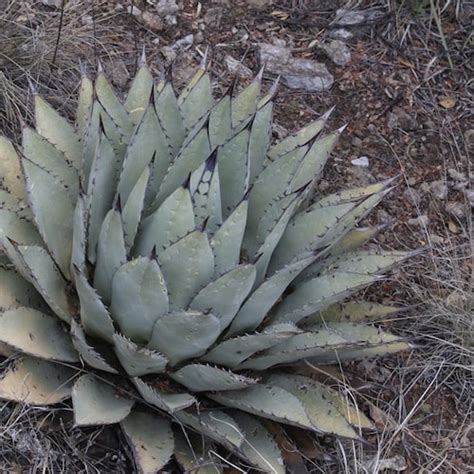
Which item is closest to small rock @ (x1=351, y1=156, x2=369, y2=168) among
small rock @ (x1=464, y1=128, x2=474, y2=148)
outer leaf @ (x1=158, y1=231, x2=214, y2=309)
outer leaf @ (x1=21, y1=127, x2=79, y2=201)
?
small rock @ (x1=464, y1=128, x2=474, y2=148)

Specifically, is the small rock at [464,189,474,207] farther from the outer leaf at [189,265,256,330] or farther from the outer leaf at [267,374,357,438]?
the outer leaf at [189,265,256,330]

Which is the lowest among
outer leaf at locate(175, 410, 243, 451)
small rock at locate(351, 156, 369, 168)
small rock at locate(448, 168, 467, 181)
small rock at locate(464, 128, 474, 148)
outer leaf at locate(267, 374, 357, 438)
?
small rock at locate(448, 168, 467, 181)

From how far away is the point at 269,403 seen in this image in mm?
1804

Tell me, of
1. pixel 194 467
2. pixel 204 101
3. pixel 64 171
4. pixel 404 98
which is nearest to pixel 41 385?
pixel 194 467

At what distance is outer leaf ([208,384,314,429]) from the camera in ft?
5.84

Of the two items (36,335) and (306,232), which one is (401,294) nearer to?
(306,232)

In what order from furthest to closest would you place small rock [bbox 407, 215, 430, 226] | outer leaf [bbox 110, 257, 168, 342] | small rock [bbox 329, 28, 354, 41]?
small rock [bbox 329, 28, 354, 41], small rock [bbox 407, 215, 430, 226], outer leaf [bbox 110, 257, 168, 342]

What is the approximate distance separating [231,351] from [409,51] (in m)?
1.94

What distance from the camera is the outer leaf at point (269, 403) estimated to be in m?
1.78

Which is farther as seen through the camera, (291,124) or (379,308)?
(291,124)

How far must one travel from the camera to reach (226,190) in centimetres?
190

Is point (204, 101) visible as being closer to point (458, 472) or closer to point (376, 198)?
point (376, 198)

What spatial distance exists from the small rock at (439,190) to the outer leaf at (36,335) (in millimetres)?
1515

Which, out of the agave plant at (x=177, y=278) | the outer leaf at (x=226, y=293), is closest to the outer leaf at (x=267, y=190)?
the agave plant at (x=177, y=278)
